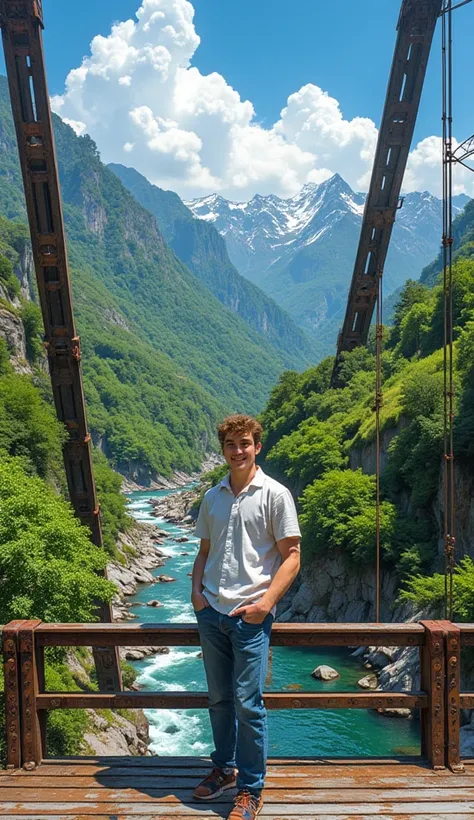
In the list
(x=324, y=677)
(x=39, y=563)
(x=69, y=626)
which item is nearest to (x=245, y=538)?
(x=69, y=626)

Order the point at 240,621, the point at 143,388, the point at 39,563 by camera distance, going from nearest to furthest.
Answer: the point at 240,621 → the point at 39,563 → the point at 143,388

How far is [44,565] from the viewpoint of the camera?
18.1 m

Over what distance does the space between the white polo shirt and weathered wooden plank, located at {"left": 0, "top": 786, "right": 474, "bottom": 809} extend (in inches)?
52.2

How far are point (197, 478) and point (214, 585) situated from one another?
118112mm

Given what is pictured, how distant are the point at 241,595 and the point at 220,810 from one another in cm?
139

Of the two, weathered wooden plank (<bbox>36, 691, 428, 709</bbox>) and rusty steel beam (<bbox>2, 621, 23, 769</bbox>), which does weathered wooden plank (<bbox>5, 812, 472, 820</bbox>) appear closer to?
rusty steel beam (<bbox>2, 621, 23, 769</bbox>)

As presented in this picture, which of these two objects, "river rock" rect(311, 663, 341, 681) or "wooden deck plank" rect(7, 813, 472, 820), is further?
"river rock" rect(311, 663, 341, 681)

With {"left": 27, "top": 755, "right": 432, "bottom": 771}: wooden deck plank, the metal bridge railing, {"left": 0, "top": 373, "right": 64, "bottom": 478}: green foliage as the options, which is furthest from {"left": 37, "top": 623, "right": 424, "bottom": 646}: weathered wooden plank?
{"left": 0, "top": 373, "right": 64, "bottom": 478}: green foliage

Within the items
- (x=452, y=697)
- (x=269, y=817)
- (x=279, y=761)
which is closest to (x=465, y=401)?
(x=452, y=697)

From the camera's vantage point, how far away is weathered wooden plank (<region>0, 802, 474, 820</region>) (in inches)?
175

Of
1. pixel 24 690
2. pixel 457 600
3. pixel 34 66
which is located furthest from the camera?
pixel 457 600

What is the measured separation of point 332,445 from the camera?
4428cm

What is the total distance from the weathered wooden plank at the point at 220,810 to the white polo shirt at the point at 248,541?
51.0 inches

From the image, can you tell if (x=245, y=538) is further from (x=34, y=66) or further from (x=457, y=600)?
(x=457, y=600)
